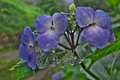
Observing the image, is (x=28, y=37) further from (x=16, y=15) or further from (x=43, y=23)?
(x=16, y=15)

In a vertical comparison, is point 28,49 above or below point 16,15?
above

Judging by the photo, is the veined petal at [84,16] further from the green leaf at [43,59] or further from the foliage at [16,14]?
the foliage at [16,14]

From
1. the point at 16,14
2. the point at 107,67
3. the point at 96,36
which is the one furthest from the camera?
the point at 16,14

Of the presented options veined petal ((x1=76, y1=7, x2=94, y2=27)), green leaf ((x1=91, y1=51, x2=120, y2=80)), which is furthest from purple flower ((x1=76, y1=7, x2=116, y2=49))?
green leaf ((x1=91, y1=51, x2=120, y2=80))

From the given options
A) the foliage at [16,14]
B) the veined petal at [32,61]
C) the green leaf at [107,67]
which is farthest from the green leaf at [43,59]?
the foliage at [16,14]

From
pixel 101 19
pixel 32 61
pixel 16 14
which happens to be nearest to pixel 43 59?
pixel 32 61

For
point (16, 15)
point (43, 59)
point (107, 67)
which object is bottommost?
point (16, 15)

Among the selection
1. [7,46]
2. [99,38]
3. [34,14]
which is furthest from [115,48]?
[7,46]
